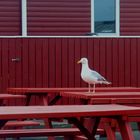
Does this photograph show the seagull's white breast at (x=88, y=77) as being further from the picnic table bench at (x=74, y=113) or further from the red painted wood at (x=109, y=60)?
the red painted wood at (x=109, y=60)

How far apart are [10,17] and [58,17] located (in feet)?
3.32

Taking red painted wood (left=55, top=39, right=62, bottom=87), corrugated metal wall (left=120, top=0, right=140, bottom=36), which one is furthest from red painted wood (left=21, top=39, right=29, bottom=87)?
corrugated metal wall (left=120, top=0, right=140, bottom=36)

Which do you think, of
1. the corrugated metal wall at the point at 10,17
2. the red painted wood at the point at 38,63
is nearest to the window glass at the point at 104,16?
the corrugated metal wall at the point at 10,17

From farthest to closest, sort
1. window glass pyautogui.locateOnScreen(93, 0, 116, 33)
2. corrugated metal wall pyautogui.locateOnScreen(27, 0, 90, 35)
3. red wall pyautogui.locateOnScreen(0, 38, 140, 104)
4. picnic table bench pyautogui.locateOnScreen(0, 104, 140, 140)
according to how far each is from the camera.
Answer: window glass pyautogui.locateOnScreen(93, 0, 116, 33) < corrugated metal wall pyautogui.locateOnScreen(27, 0, 90, 35) < red wall pyautogui.locateOnScreen(0, 38, 140, 104) < picnic table bench pyautogui.locateOnScreen(0, 104, 140, 140)

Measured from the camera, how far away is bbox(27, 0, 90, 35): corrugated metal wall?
43.7 feet

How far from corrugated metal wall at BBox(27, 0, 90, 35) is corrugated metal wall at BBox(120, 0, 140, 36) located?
785 mm

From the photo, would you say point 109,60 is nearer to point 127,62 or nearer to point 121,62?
point 121,62

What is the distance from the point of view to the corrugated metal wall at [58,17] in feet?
43.7

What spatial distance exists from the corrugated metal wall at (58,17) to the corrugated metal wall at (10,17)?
0.25 meters

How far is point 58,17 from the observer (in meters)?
13.5

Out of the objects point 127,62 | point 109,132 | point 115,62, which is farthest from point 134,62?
point 109,132

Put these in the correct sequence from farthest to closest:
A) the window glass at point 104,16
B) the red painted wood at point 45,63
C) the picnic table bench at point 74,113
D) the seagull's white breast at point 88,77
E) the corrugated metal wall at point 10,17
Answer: the window glass at point 104,16, the corrugated metal wall at point 10,17, the red painted wood at point 45,63, the seagull's white breast at point 88,77, the picnic table bench at point 74,113

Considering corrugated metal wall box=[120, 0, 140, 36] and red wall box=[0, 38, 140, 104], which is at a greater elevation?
corrugated metal wall box=[120, 0, 140, 36]

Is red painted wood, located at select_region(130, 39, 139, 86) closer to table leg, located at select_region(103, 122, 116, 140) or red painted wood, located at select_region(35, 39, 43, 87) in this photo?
red painted wood, located at select_region(35, 39, 43, 87)
